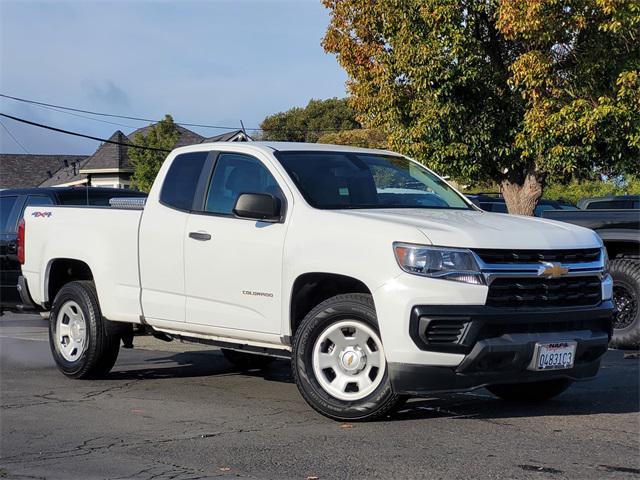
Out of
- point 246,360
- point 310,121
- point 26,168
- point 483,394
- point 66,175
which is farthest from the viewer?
point 310,121

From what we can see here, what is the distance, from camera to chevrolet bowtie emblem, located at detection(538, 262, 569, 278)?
6.50 metres

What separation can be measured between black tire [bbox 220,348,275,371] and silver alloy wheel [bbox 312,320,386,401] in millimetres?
2908

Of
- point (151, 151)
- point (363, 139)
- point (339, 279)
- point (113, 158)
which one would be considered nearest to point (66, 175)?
point (113, 158)

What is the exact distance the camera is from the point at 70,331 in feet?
29.9

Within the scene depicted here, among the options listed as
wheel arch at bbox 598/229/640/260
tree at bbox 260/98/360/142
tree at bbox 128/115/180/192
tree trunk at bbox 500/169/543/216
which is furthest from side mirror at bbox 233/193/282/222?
tree at bbox 260/98/360/142

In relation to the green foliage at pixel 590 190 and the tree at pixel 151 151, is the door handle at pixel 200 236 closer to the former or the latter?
the green foliage at pixel 590 190

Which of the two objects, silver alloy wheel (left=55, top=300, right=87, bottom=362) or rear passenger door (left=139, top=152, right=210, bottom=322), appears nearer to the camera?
rear passenger door (left=139, top=152, right=210, bottom=322)

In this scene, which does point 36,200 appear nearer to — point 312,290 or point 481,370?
point 312,290

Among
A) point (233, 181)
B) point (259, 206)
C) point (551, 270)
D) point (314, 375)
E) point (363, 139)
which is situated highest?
point (363, 139)

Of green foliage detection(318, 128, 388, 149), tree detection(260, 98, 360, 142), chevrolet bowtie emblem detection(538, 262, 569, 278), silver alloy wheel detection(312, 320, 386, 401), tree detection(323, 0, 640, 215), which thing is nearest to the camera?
chevrolet bowtie emblem detection(538, 262, 569, 278)

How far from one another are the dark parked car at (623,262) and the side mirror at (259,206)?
16.7ft

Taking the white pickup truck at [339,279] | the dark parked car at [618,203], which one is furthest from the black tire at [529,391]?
the dark parked car at [618,203]

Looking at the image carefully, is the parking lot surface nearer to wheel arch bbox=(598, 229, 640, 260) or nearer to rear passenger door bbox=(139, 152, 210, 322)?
rear passenger door bbox=(139, 152, 210, 322)

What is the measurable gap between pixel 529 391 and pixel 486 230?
1794mm
